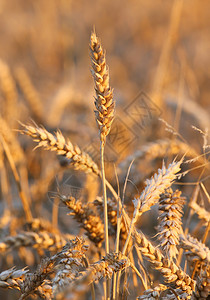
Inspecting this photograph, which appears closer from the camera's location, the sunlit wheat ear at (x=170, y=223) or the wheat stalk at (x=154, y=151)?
the sunlit wheat ear at (x=170, y=223)

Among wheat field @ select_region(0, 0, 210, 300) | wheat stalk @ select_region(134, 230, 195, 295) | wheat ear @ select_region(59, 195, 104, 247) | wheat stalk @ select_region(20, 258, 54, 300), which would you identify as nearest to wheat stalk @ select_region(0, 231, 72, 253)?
wheat field @ select_region(0, 0, 210, 300)

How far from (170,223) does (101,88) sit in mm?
357

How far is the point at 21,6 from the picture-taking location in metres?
6.88

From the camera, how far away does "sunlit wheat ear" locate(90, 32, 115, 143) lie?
2.48 feet

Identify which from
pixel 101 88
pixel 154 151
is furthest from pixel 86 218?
pixel 154 151

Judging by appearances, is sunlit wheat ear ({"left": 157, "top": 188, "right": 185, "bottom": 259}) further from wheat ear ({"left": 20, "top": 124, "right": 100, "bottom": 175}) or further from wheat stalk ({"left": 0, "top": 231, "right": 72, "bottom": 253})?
wheat stalk ({"left": 0, "top": 231, "right": 72, "bottom": 253})

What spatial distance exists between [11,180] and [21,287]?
→ 1.71m

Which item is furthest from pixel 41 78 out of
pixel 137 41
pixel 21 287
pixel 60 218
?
pixel 21 287

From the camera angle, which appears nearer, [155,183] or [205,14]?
[155,183]

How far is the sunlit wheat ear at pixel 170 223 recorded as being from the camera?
0.79m

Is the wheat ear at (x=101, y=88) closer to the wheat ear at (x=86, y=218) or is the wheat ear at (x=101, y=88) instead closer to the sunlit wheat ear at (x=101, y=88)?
the sunlit wheat ear at (x=101, y=88)

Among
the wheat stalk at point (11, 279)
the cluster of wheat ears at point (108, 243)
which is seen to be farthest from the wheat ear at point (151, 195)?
the wheat stalk at point (11, 279)

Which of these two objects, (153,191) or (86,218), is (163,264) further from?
(86,218)

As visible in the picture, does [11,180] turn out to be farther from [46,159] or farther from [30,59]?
[30,59]
